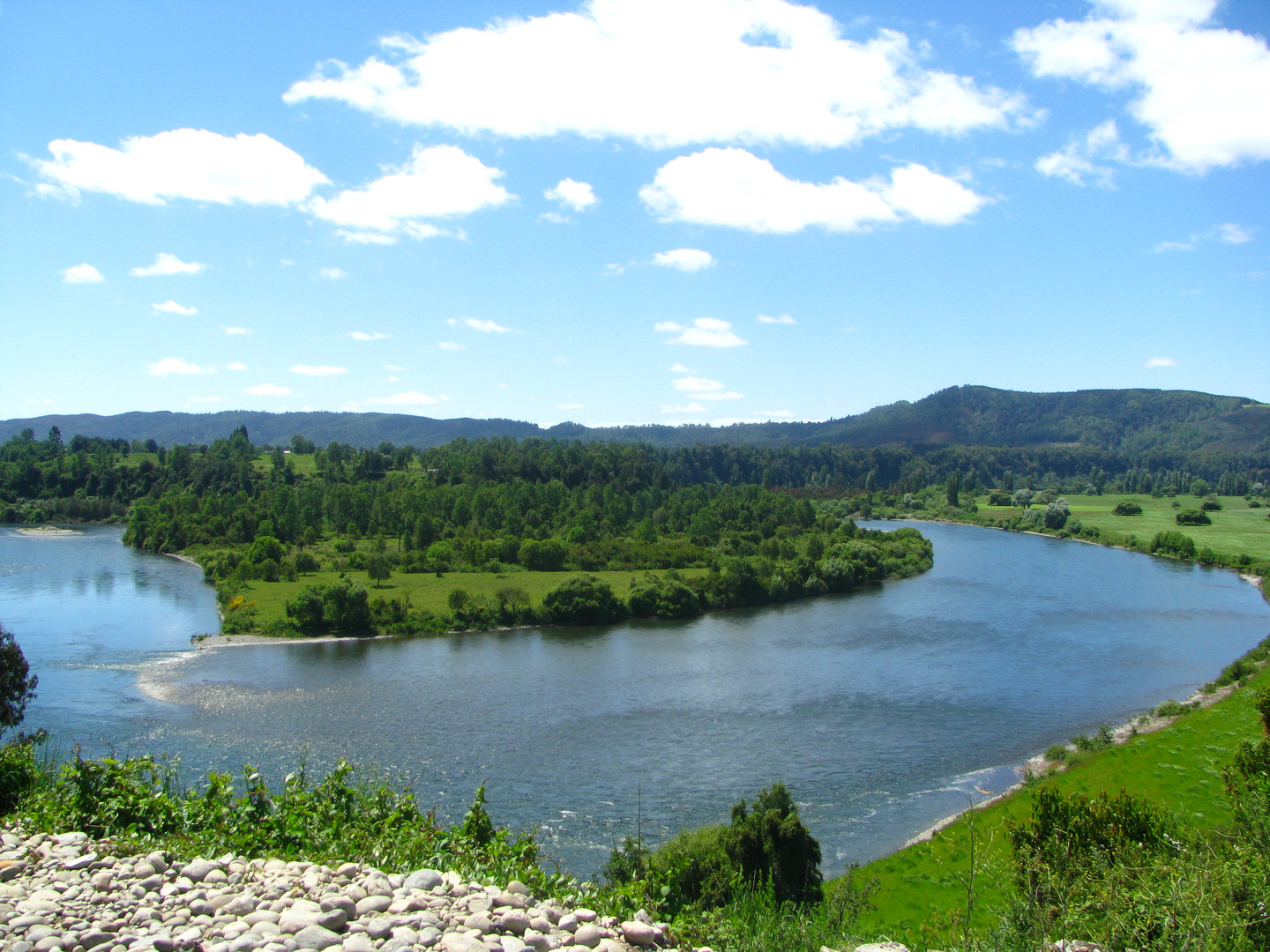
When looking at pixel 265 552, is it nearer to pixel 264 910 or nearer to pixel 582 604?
pixel 582 604

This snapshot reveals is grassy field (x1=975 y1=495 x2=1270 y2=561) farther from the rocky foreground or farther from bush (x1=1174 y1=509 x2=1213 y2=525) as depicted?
the rocky foreground

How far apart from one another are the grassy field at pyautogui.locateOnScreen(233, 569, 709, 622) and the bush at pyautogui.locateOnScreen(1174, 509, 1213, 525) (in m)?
60.7

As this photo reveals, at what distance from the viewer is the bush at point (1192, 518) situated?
281ft

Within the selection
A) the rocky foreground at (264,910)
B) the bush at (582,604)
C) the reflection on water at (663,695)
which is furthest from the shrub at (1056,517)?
the rocky foreground at (264,910)

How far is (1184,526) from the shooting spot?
8450 cm

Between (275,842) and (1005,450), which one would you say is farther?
(1005,450)

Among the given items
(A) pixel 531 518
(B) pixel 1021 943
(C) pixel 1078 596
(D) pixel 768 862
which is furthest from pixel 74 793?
(A) pixel 531 518

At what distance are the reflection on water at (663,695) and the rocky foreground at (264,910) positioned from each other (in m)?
11.8

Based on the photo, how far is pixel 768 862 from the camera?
1484 cm

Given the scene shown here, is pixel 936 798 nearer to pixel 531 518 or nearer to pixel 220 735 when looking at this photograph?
pixel 220 735

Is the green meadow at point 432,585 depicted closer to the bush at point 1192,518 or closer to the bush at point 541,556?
the bush at point 541,556

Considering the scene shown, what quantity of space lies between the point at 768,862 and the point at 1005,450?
171m

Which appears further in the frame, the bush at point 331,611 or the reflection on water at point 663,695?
the bush at point 331,611

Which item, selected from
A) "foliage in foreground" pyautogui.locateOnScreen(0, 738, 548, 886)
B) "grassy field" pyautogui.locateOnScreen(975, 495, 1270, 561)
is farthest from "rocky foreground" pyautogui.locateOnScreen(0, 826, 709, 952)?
"grassy field" pyautogui.locateOnScreen(975, 495, 1270, 561)
